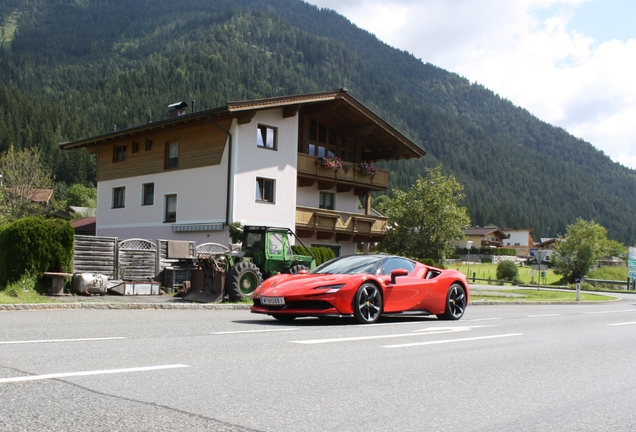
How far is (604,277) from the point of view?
2837 inches

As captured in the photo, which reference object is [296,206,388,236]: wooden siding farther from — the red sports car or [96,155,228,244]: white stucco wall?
the red sports car

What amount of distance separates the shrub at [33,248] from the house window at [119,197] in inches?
909

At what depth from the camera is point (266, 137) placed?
36.0 metres

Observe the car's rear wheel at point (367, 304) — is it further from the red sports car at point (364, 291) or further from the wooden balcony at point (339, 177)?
the wooden balcony at point (339, 177)

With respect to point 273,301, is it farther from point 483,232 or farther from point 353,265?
point 483,232

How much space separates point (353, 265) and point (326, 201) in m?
28.6

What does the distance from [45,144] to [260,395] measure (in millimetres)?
135194

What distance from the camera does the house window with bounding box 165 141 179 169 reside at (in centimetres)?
3769

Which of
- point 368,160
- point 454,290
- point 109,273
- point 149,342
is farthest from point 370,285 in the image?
point 368,160

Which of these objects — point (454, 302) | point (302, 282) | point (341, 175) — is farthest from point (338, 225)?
point (302, 282)

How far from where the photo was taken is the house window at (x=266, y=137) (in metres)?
35.5

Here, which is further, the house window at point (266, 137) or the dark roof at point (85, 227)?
the dark roof at point (85, 227)

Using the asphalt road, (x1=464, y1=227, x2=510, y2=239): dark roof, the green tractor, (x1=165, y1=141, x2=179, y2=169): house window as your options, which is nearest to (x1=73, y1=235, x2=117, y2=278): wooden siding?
the green tractor

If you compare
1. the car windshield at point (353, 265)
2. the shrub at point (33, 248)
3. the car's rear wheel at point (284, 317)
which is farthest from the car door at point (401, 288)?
the shrub at point (33, 248)
